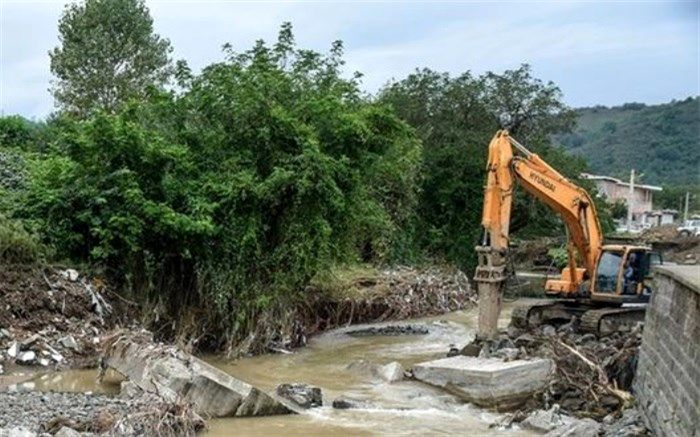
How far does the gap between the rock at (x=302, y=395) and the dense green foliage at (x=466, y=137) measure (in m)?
19.1

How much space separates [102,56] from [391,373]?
21.7 metres

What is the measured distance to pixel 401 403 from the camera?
12.2 m

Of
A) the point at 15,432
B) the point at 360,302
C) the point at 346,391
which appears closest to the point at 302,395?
the point at 346,391

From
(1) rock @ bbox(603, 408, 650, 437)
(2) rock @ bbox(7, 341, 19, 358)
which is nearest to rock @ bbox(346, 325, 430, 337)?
(2) rock @ bbox(7, 341, 19, 358)

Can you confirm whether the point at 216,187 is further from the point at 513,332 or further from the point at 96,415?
the point at 96,415

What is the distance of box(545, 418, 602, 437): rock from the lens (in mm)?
9383

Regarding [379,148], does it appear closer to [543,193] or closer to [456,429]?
[543,193]

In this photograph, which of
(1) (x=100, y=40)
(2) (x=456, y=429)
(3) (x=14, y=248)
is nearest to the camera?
(2) (x=456, y=429)

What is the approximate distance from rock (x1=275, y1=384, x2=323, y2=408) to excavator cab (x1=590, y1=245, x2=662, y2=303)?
6496 millimetres

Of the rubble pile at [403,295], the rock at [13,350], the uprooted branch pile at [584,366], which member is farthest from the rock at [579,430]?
the rubble pile at [403,295]

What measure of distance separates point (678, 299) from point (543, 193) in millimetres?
6877

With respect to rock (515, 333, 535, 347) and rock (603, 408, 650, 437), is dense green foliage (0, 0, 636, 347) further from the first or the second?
rock (603, 408, 650, 437)

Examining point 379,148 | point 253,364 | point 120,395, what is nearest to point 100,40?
point 379,148

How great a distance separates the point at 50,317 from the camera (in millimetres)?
13820
